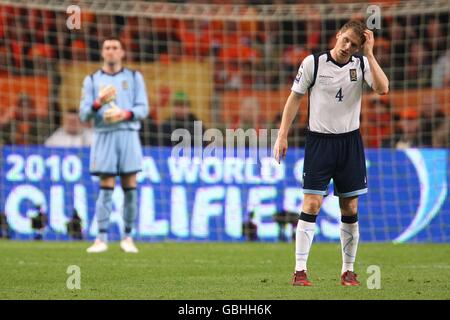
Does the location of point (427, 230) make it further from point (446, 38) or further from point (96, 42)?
point (96, 42)

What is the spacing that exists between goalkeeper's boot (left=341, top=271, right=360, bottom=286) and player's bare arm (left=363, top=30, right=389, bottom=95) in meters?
1.40

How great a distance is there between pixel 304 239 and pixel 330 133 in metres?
0.83

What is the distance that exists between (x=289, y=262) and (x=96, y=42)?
885 centimetres

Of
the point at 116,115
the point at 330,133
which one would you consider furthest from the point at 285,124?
the point at 116,115

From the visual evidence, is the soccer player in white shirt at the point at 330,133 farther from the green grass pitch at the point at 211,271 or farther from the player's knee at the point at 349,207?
the green grass pitch at the point at 211,271

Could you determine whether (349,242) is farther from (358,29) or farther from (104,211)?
(104,211)

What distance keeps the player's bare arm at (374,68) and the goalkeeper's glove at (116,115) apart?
421 centimetres

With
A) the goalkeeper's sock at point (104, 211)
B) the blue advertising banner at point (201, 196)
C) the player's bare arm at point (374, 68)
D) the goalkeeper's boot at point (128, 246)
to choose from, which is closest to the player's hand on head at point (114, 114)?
the goalkeeper's sock at point (104, 211)

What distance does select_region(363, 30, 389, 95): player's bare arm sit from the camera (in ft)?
24.2

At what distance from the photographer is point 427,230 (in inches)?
526

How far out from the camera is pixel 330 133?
7.63 meters

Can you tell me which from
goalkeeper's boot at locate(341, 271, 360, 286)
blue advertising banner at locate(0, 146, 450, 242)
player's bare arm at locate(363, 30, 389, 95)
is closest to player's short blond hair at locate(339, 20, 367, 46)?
player's bare arm at locate(363, 30, 389, 95)

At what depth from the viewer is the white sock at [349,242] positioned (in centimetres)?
768
